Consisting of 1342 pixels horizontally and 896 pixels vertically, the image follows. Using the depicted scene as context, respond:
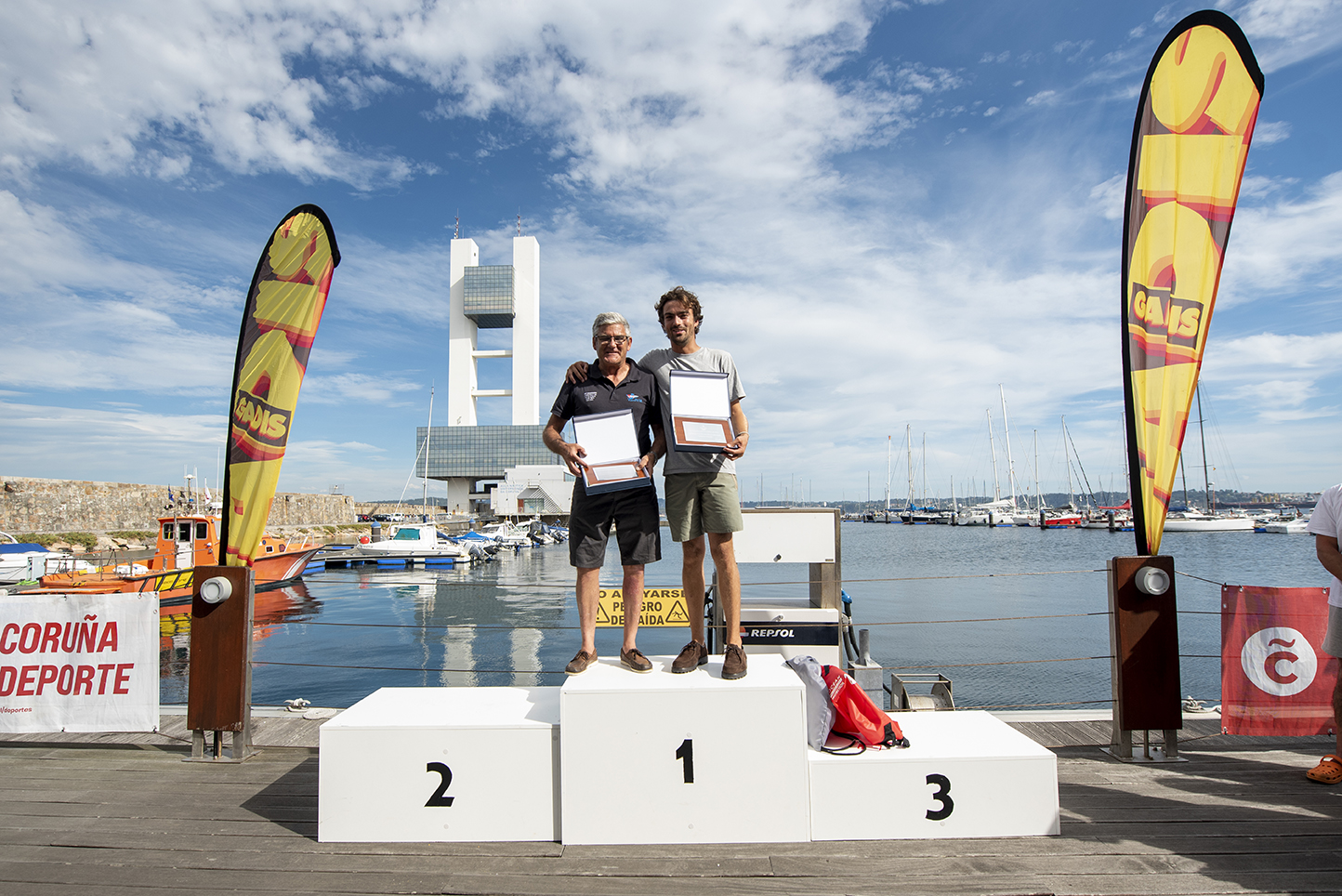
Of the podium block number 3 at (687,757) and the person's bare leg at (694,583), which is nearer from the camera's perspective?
the podium block number 3 at (687,757)

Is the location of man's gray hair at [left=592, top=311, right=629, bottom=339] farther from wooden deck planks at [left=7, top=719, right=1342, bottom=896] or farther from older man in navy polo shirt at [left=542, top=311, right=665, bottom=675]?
wooden deck planks at [left=7, top=719, right=1342, bottom=896]

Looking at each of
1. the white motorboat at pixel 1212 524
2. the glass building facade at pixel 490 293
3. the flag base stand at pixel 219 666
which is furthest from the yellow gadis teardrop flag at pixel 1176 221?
the glass building facade at pixel 490 293

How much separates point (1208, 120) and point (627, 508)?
138 inches

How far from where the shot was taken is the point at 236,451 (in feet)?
12.8

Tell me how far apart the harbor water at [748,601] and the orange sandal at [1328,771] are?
2.47ft

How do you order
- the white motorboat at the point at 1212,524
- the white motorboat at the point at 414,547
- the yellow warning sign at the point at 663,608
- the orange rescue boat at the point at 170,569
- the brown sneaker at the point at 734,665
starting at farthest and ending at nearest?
the white motorboat at the point at 1212,524 → the white motorboat at the point at 414,547 → the orange rescue boat at the point at 170,569 → the yellow warning sign at the point at 663,608 → the brown sneaker at the point at 734,665

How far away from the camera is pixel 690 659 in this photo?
2799mm

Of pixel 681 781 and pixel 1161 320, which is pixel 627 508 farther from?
pixel 1161 320

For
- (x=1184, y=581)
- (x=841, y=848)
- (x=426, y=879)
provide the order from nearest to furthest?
(x=426, y=879), (x=841, y=848), (x=1184, y=581)

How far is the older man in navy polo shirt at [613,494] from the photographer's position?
298 cm

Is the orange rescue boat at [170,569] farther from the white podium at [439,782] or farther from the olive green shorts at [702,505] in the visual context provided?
the olive green shorts at [702,505]

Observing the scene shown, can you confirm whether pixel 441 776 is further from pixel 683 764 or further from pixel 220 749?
pixel 220 749

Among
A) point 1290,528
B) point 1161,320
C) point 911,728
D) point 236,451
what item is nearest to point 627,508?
point 911,728

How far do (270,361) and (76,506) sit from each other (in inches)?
1938
